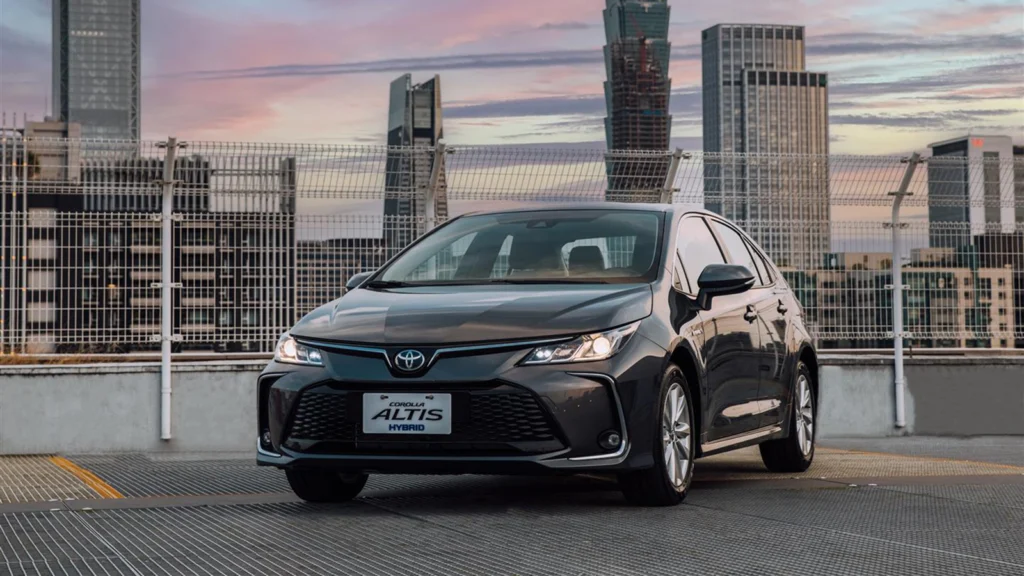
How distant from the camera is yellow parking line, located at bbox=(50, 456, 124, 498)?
741cm

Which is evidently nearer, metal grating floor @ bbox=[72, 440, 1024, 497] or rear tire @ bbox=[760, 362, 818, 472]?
metal grating floor @ bbox=[72, 440, 1024, 497]

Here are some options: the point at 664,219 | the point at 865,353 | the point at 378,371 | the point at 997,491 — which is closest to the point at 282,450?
the point at 378,371

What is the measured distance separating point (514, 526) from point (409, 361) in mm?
860

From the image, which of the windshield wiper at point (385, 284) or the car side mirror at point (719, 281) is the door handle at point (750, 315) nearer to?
the car side mirror at point (719, 281)

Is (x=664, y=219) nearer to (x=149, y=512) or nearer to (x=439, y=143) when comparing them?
(x=149, y=512)

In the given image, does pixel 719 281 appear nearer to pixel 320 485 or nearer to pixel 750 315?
pixel 750 315

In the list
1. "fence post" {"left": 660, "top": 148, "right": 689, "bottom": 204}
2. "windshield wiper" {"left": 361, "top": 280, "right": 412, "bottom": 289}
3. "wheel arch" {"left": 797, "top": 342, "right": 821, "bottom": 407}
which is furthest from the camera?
"fence post" {"left": 660, "top": 148, "right": 689, "bottom": 204}

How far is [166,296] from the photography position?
37.3 feet

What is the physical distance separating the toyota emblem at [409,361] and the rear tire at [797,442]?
3.28 m

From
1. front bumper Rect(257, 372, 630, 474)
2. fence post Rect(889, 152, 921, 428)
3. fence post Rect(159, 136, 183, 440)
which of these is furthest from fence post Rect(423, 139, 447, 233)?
front bumper Rect(257, 372, 630, 474)

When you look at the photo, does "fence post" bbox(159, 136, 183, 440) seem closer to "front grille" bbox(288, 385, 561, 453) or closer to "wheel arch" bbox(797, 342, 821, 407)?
"wheel arch" bbox(797, 342, 821, 407)

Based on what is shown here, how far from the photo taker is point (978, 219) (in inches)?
547

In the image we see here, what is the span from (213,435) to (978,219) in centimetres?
788

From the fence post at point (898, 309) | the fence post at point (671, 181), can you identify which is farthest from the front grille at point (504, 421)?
the fence post at point (898, 309)
